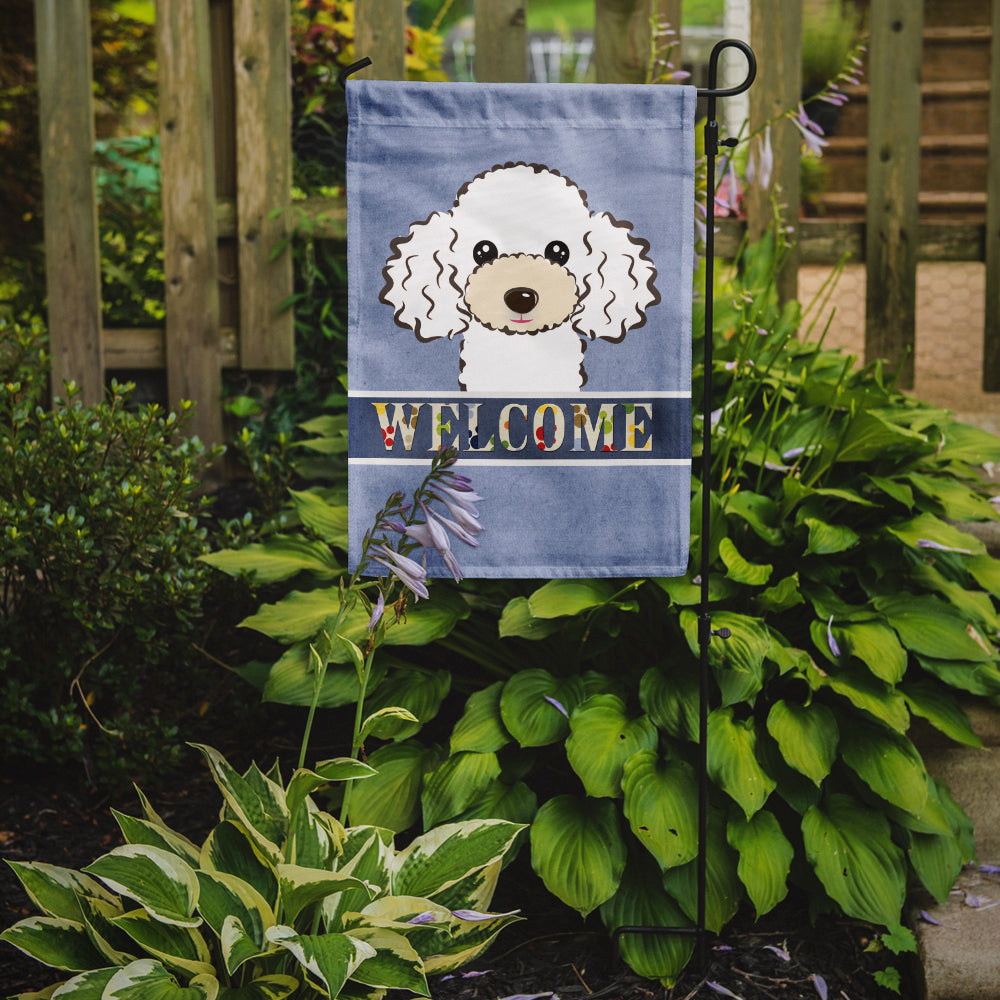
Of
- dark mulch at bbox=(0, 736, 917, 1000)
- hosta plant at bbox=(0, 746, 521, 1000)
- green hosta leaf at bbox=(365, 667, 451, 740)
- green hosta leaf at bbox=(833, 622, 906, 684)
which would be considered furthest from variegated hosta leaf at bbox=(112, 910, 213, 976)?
green hosta leaf at bbox=(833, 622, 906, 684)

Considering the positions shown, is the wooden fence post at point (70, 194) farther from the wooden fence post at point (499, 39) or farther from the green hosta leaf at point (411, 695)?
the green hosta leaf at point (411, 695)

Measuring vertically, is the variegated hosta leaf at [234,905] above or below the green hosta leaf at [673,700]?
below

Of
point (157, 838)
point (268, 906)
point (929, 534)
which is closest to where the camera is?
point (268, 906)

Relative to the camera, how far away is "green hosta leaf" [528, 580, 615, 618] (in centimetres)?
201

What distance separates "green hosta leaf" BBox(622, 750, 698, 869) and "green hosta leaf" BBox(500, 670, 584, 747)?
17 centimetres

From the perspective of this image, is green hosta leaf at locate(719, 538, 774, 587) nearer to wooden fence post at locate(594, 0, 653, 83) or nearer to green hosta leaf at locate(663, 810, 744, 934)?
green hosta leaf at locate(663, 810, 744, 934)

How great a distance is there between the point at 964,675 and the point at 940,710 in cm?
9

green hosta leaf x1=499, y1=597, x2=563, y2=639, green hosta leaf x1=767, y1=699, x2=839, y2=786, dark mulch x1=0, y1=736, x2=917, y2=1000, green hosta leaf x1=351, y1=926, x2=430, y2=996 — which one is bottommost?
dark mulch x1=0, y1=736, x2=917, y2=1000

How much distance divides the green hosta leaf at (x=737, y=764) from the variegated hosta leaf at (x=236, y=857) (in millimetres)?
821

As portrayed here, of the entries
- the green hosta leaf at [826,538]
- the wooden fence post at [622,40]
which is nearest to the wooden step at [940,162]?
the wooden fence post at [622,40]

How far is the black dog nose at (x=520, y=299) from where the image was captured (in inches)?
69.6

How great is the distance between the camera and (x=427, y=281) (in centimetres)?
177

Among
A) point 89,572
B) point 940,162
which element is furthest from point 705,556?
point 940,162

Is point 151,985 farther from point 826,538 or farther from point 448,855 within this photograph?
point 826,538
